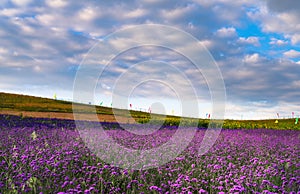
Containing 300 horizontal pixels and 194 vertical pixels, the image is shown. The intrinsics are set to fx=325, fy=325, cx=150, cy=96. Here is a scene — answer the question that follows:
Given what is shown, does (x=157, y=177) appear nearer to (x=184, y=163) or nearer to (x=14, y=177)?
(x=184, y=163)

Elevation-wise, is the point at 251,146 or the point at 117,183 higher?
the point at 251,146

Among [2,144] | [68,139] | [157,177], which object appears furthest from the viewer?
[68,139]

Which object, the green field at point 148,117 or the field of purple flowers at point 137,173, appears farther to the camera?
the green field at point 148,117

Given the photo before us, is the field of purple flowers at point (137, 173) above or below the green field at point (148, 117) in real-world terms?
below

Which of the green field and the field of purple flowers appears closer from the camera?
the field of purple flowers

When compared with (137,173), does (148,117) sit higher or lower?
higher

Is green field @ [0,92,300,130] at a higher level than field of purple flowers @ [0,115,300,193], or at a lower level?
higher

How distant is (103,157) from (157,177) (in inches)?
46.9

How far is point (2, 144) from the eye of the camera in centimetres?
638

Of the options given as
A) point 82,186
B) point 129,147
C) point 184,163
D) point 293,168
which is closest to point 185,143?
point 129,147

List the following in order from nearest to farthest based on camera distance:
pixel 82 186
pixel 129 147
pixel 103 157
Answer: pixel 82 186 → pixel 103 157 → pixel 129 147

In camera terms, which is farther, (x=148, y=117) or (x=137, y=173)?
(x=148, y=117)

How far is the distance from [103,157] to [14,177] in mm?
1552

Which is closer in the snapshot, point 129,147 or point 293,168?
point 293,168
